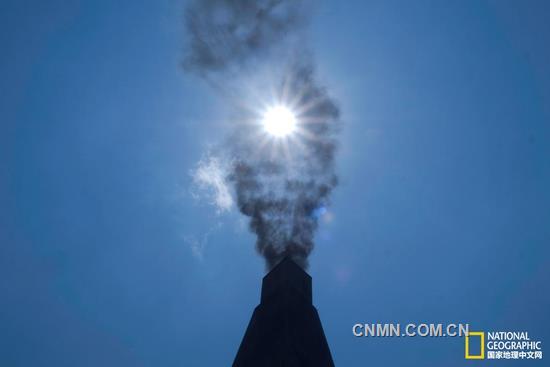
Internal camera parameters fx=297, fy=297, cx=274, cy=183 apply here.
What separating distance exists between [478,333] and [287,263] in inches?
541

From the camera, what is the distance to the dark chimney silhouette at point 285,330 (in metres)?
15.4

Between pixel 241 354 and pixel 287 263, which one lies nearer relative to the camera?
pixel 241 354

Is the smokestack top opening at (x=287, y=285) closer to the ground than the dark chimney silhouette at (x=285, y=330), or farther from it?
farther from it

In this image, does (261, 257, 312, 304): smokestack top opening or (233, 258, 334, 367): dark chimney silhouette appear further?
(261, 257, 312, 304): smokestack top opening

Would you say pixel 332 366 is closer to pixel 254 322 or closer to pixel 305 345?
pixel 305 345

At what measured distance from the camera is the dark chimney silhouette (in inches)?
607

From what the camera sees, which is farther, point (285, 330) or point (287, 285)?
point (287, 285)

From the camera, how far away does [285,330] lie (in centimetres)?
1648

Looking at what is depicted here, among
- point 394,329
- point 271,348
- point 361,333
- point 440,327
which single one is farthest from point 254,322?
point 440,327

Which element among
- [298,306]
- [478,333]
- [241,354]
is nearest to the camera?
[241,354]

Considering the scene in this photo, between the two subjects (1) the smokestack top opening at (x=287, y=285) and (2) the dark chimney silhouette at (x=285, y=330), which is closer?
(2) the dark chimney silhouette at (x=285, y=330)

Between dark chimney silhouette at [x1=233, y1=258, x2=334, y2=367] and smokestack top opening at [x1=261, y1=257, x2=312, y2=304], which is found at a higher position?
smokestack top opening at [x1=261, y1=257, x2=312, y2=304]

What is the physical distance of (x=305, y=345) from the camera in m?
16.2

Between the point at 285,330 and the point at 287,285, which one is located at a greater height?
the point at 287,285
